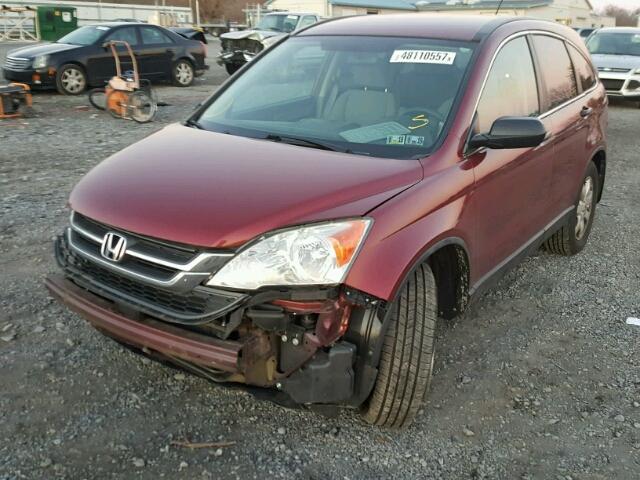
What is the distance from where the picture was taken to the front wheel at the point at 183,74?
15.0 metres

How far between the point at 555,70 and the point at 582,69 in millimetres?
748

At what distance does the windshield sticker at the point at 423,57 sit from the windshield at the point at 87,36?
36.5 ft

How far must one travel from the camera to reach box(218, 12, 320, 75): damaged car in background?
16359 mm

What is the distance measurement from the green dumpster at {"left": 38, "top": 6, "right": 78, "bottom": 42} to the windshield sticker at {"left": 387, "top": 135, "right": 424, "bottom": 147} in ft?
109

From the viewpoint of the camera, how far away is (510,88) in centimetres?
356

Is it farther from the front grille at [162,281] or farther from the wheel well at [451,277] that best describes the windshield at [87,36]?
the wheel well at [451,277]

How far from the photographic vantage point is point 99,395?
3.03 m

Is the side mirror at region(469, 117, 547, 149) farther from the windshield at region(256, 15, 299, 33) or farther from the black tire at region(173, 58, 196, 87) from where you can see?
the windshield at region(256, 15, 299, 33)

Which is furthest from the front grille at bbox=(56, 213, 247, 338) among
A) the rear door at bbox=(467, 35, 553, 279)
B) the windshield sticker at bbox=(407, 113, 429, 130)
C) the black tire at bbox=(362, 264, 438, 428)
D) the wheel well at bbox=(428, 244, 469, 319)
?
the rear door at bbox=(467, 35, 553, 279)

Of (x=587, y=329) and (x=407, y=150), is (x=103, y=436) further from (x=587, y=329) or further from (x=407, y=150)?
(x=587, y=329)

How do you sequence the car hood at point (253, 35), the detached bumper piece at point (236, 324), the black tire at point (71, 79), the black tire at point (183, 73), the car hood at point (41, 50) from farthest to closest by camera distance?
the car hood at point (253, 35)
the black tire at point (183, 73)
the black tire at point (71, 79)
the car hood at point (41, 50)
the detached bumper piece at point (236, 324)

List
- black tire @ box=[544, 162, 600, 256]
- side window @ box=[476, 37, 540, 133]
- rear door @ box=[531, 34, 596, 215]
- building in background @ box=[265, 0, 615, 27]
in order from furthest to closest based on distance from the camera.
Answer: building in background @ box=[265, 0, 615, 27] → black tire @ box=[544, 162, 600, 256] → rear door @ box=[531, 34, 596, 215] → side window @ box=[476, 37, 540, 133]

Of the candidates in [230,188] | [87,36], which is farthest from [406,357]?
[87,36]

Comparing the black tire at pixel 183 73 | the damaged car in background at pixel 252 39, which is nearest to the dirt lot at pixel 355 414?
the black tire at pixel 183 73
